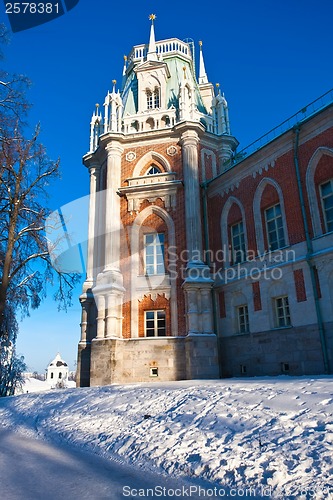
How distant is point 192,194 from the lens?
62.1 ft

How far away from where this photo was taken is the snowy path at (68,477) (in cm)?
426

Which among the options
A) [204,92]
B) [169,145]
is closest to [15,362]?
[169,145]

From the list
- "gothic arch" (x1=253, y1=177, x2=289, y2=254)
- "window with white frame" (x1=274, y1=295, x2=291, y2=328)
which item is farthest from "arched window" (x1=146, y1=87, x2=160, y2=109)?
"window with white frame" (x1=274, y1=295, x2=291, y2=328)

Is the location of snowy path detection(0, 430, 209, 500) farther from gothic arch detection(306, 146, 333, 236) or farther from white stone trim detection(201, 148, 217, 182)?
white stone trim detection(201, 148, 217, 182)

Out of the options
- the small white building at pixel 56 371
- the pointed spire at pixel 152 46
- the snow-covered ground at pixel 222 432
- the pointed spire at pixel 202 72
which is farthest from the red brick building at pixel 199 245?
the small white building at pixel 56 371

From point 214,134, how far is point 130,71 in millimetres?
8433

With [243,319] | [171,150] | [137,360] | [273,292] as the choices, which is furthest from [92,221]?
[273,292]

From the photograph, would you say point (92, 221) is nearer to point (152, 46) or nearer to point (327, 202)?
point (327, 202)

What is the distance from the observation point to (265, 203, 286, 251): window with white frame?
51.0 ft

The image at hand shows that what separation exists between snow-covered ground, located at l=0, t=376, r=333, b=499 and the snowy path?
37 centimetres

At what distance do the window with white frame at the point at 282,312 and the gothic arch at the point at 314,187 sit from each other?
9.49ft

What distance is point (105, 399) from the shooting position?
9812mm

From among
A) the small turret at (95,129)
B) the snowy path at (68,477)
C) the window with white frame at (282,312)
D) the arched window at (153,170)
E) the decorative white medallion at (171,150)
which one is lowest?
the snowy path at (68,477)

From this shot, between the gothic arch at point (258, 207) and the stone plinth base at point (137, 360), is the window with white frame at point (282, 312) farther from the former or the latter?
the stone plinth base at point (137, 360)
